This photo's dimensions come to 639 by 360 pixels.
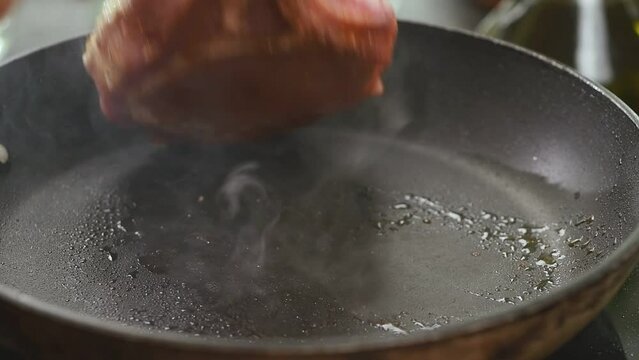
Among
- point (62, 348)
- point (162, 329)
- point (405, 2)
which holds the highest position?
point (62, 348)

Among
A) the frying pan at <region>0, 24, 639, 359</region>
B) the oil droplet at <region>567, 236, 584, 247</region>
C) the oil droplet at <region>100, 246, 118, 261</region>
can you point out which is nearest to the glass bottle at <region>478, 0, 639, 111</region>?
the frying pan at <region>0, 24, 639, 359</region>

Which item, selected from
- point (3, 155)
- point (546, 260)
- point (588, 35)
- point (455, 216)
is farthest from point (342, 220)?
point (588, 35)

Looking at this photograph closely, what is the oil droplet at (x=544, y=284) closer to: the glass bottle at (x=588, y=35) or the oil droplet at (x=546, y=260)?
the oil droplet at (x=546, y=260)

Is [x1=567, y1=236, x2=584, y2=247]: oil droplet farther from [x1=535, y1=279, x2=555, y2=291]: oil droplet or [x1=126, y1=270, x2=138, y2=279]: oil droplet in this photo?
[x1=126, y1=270, x2=138, y2=279]: oil droplet

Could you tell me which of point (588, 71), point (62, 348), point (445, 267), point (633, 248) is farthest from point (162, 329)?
point (588, 71)

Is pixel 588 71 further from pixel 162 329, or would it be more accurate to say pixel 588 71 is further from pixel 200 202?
pixel 162 329

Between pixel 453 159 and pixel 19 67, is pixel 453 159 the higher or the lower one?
the lower one
